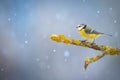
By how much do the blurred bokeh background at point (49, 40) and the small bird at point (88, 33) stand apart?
28 mm

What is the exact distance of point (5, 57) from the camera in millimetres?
2152

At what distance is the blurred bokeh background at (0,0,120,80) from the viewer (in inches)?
77.8

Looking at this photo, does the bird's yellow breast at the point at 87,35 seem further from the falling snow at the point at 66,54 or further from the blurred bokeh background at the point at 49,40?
the falling snow at the point at 66,54

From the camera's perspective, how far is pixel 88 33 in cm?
199

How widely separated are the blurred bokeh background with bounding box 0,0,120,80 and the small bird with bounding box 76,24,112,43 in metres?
0.03

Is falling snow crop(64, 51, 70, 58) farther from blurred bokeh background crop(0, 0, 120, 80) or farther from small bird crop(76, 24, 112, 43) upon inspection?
small bird crop(76, 24, 112, 43)

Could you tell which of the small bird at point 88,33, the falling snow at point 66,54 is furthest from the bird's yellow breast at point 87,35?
the falling snow at point 66,54

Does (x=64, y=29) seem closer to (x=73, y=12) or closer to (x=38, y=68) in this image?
(x=73, y=12)

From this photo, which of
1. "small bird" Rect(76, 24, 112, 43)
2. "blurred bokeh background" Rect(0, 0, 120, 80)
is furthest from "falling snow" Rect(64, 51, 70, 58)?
"small bird" Rect(76, 24, 112, 43)

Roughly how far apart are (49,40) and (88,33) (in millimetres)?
262

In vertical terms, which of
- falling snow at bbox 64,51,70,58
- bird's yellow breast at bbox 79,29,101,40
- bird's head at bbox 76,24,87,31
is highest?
bird's head at bbox 76,24,87,31

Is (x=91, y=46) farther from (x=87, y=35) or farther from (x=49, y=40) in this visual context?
(x=49, y=40)

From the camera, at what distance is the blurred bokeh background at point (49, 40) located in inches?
77.8

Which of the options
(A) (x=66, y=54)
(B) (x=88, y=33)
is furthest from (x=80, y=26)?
(A) (x=66, y=54)
